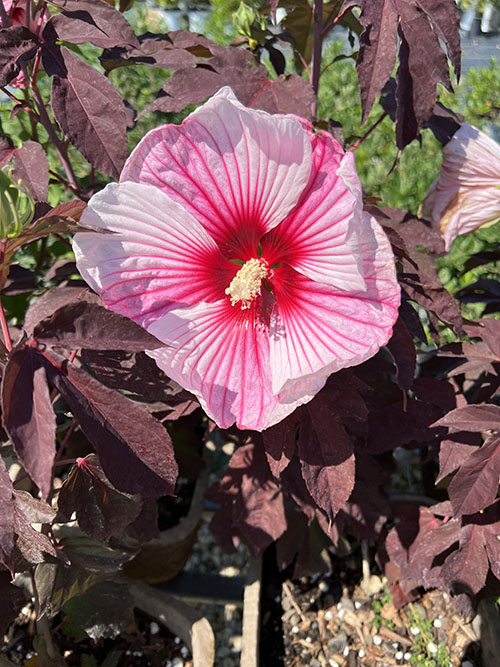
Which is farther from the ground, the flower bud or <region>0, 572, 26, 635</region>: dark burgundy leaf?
the flower bud

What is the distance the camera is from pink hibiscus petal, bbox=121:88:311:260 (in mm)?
774

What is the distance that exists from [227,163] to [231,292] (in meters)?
0.18

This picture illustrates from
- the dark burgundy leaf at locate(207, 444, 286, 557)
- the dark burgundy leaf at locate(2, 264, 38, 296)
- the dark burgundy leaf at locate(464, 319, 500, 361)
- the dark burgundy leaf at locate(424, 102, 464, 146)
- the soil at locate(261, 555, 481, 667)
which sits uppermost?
the dark burgundy leaf at locate(424, 102, 464, 146)

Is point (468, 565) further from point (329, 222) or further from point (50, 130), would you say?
point (50, 130)

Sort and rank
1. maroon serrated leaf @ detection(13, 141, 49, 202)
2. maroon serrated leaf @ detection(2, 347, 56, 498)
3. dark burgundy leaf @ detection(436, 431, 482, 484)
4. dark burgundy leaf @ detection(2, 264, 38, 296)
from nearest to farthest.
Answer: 1. maroon serrated leaf @ detection(2, 347, 56, 498)
2. maroon serrated leaf @ detection(13, 141, 49, 202)
3. dark burgundy leaf @ detection(436, 431, 482, 484)
4. dark burgundy leaf @ detection(2, 264, 38, 296)

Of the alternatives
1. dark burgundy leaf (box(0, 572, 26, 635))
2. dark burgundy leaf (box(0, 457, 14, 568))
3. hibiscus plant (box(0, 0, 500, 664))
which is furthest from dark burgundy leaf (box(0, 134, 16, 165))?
dark burgundy leaf (box(0, 572, 26, 635))

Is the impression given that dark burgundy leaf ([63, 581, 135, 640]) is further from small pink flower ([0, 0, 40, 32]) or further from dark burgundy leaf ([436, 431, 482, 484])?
small pink flower ([0, 0, 40, 32])

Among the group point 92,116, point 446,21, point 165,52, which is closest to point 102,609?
point 92,116

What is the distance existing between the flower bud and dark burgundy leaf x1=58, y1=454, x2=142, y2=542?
0.34 metres

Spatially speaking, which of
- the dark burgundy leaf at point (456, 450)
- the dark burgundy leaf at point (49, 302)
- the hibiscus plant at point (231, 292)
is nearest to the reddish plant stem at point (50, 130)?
the hibiscus plant at point (231, 292)

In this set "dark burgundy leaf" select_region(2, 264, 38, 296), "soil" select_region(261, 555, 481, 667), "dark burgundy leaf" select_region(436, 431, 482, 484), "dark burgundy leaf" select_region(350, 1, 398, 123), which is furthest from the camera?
"soil" select_region(261, 555, 481, 667)

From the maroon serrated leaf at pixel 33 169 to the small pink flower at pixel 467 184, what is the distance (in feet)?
2.11

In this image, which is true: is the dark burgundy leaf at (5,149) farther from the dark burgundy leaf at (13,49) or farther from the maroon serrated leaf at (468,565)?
the maroon serrated leaf at (468,565)

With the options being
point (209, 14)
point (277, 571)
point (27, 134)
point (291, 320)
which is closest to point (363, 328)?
point (291, 320)
